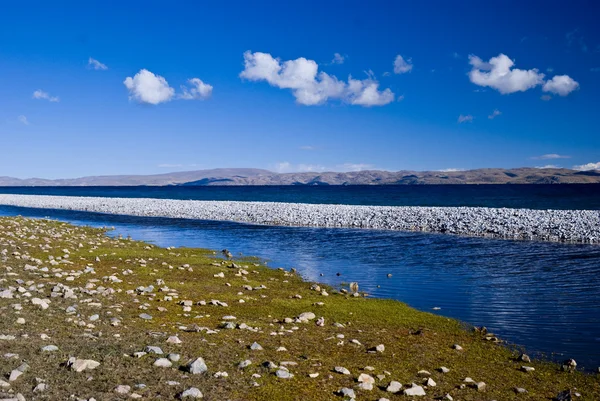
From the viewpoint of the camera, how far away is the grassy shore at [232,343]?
27.7 ft

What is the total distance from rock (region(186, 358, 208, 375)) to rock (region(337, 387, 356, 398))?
262cm

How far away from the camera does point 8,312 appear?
1198 cm

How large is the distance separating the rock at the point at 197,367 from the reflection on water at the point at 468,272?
8867 mm

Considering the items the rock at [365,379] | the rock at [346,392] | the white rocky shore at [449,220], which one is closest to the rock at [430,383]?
the rock at [365,379]

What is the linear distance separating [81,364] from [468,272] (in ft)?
66.8

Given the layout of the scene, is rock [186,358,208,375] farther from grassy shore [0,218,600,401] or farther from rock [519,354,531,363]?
rock [519,354,531,363]

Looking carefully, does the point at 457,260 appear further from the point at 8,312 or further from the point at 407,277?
the point at 8,312

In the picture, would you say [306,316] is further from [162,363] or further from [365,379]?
[162,363]

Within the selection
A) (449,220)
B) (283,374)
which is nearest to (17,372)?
(283,374)

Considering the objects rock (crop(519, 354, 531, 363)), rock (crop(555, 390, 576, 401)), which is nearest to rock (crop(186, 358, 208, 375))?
rock (crop(555, 390, 576, 401))

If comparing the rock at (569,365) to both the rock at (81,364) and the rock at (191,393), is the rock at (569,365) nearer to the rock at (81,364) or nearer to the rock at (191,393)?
the rock at (191,393)

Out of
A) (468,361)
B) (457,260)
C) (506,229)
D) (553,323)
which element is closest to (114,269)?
(468,361)

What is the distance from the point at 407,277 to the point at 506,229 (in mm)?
A: 22847

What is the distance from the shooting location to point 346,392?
Result: 8.41 m
